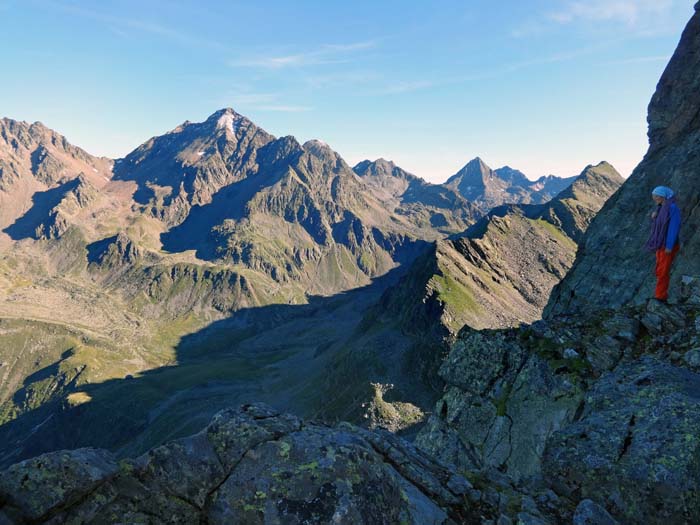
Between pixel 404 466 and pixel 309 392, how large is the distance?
150m

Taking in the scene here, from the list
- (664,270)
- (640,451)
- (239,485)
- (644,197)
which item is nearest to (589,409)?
(640,451)

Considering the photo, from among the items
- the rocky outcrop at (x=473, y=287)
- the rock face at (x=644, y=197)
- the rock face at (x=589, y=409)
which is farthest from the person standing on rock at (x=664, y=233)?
the rocky outcrop at (x=473, y=287)

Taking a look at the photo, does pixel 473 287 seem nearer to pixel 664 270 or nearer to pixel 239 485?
pixel 664 270

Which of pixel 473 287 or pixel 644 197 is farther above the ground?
pixel 644 197

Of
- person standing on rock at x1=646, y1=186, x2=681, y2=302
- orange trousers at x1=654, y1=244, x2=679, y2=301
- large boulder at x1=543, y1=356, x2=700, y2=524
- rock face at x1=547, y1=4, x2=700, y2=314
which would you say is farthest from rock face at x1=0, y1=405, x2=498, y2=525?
rock face at x1=547, y1=4, x2=700, y2=314

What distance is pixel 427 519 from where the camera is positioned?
10531mm

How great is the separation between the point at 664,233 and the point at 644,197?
213 feet

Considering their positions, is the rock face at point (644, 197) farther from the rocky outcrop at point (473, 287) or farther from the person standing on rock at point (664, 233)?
the rocky outcrop at point (473, 287)

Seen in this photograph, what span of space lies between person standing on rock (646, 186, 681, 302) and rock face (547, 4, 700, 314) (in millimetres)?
36721

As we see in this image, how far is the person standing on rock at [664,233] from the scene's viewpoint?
19.6 metres

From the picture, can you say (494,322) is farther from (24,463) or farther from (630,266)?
(24,463)

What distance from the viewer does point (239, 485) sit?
408 inches

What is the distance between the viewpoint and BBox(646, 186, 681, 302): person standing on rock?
1964cm

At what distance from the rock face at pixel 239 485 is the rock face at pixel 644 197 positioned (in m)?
52.7
